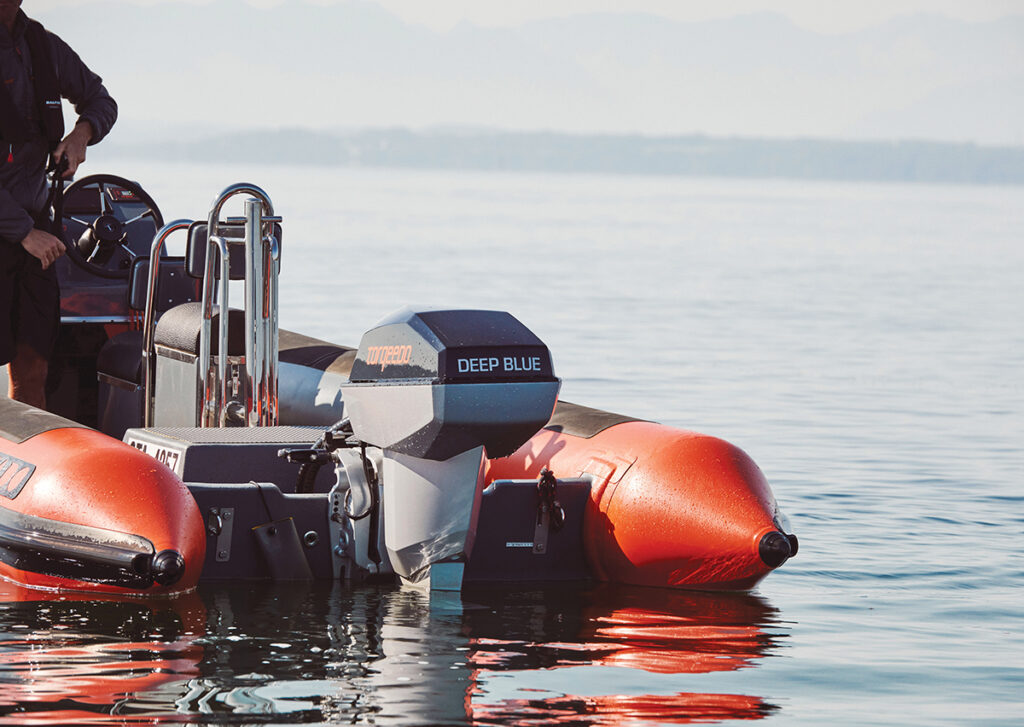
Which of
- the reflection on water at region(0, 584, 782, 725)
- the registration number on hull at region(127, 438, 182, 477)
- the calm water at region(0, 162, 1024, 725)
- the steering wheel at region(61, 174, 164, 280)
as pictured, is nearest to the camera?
the reflection on water at region(0, 584, 782, 725)

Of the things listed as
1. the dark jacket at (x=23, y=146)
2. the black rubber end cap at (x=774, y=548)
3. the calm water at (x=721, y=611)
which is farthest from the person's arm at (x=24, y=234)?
the black rubber end cap at (x=774, y=548)

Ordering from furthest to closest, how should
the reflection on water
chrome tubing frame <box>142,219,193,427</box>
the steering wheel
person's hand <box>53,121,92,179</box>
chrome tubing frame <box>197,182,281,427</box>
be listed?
the steering wheel
chrome tubing frame <box>142,219,193,427</box>
person's hand <box>53,121,92,179</box>
chrome tubing frame <box>197,182,281,427</box>
the reflection on water

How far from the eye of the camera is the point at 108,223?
732cm

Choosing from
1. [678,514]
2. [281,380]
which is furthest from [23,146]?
[678,514]

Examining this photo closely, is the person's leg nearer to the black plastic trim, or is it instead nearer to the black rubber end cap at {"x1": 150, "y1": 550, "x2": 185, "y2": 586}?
the black plastic trim

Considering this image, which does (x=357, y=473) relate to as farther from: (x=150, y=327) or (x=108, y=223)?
(x=108, y=223)

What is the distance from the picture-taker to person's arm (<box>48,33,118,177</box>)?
641 cm

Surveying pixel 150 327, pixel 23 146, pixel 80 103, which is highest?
pixel 80 103

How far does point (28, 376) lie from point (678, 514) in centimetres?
250

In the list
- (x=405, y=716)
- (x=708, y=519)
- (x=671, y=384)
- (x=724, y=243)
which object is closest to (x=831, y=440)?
(x=671, y=384)

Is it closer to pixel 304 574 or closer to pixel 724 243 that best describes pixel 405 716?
pixel 304 574

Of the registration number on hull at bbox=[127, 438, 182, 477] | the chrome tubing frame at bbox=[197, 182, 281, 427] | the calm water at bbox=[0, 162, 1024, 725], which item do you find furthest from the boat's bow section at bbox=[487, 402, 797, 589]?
the registration number on hull at bbox=[127, 438, 182, 477]

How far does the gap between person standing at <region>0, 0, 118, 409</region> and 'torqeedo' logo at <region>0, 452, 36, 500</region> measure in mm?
964

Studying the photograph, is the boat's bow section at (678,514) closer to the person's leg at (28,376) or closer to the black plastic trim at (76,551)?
the black plastic trim at (76,551)
